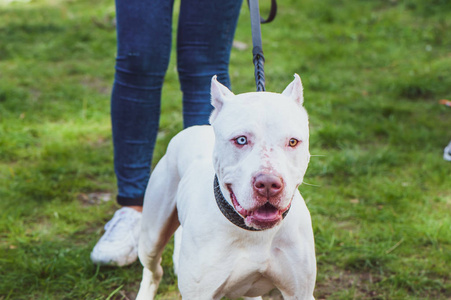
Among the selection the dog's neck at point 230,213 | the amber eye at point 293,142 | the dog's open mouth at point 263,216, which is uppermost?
the amber eye at point 293,142

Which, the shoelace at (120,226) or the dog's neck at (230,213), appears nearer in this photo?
the dog's neck at (230,213)

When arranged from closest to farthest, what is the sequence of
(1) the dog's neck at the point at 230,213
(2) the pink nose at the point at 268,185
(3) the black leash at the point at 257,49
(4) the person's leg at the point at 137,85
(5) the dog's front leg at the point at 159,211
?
(2) the pink nose at the point at 268,185
(1) the dog's neck at the point at 230,213
(3) the black leash at the point at 257,49
(5) the dog's front leg at the point at 159,211
(4) the person's leg at the point at 137,85

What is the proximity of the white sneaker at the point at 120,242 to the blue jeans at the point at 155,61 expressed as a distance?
26cm

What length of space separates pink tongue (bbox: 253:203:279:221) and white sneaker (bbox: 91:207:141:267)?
1436mm

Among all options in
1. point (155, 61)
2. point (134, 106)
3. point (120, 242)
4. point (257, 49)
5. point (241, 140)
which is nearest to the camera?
point (241, 140)

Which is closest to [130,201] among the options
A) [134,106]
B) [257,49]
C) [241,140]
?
[134,106]

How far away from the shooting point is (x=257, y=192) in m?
1.58

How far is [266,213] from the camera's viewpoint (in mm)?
1650

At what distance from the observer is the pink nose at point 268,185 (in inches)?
61.4

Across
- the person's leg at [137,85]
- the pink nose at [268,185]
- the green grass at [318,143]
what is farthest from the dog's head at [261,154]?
the green grass at [318,143]

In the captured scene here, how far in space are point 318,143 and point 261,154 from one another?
9.87ft

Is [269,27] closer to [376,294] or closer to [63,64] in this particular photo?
[63,64]

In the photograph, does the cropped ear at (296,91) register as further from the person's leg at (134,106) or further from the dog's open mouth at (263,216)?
the person's leg at (134,106)

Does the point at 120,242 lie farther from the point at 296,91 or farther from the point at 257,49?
the point at 296,91
